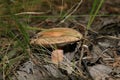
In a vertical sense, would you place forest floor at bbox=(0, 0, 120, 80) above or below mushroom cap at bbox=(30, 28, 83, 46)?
below

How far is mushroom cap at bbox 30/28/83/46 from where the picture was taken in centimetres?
154

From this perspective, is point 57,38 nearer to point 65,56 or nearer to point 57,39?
point 57,39

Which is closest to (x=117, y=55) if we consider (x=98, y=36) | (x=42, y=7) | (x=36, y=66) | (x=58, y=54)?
(x=98, y=36)

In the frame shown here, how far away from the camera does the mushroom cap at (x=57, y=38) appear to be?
1543mm

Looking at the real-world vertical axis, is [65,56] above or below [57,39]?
below

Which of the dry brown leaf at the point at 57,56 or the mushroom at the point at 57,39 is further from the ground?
the mushroom at the point at 57,39

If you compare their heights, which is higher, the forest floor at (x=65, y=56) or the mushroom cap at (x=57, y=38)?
the mushroom cap at (x=57, y=38)

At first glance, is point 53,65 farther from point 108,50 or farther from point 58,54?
point 108,50

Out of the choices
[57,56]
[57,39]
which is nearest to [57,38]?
[57,39]

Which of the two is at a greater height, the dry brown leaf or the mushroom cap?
the mushroom cap

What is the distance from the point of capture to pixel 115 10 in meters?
2.49

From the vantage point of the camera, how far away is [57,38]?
1.56 meters

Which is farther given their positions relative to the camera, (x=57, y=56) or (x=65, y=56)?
(x=65, y=56)

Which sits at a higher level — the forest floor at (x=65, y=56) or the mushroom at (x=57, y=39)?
the mushroom at (x=57, y=39)
